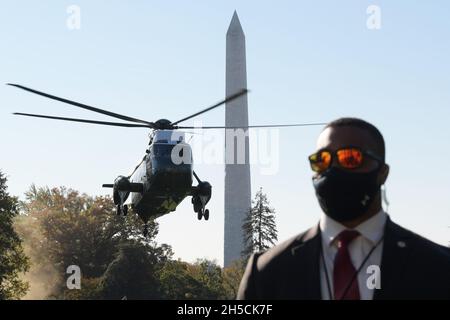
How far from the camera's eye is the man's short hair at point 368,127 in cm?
468

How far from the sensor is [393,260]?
4.63 metres

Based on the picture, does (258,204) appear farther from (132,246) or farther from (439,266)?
(439,266)

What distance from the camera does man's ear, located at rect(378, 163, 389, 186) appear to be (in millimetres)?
4664

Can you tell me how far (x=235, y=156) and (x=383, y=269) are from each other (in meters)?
119

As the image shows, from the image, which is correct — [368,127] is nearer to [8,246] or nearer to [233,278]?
[8,246]

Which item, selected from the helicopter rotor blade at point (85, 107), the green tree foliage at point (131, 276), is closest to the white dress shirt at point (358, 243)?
the helicopter rotor blade at point (85, 107)

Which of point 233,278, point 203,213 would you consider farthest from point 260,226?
point 203,213

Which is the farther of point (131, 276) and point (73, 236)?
point (73, 236)

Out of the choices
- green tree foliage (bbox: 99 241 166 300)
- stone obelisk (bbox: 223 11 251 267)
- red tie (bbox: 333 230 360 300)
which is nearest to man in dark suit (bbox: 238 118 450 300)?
red tie (bbox: 333 230 360 300)

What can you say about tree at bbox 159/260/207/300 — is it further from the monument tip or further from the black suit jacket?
the black suit jacket
